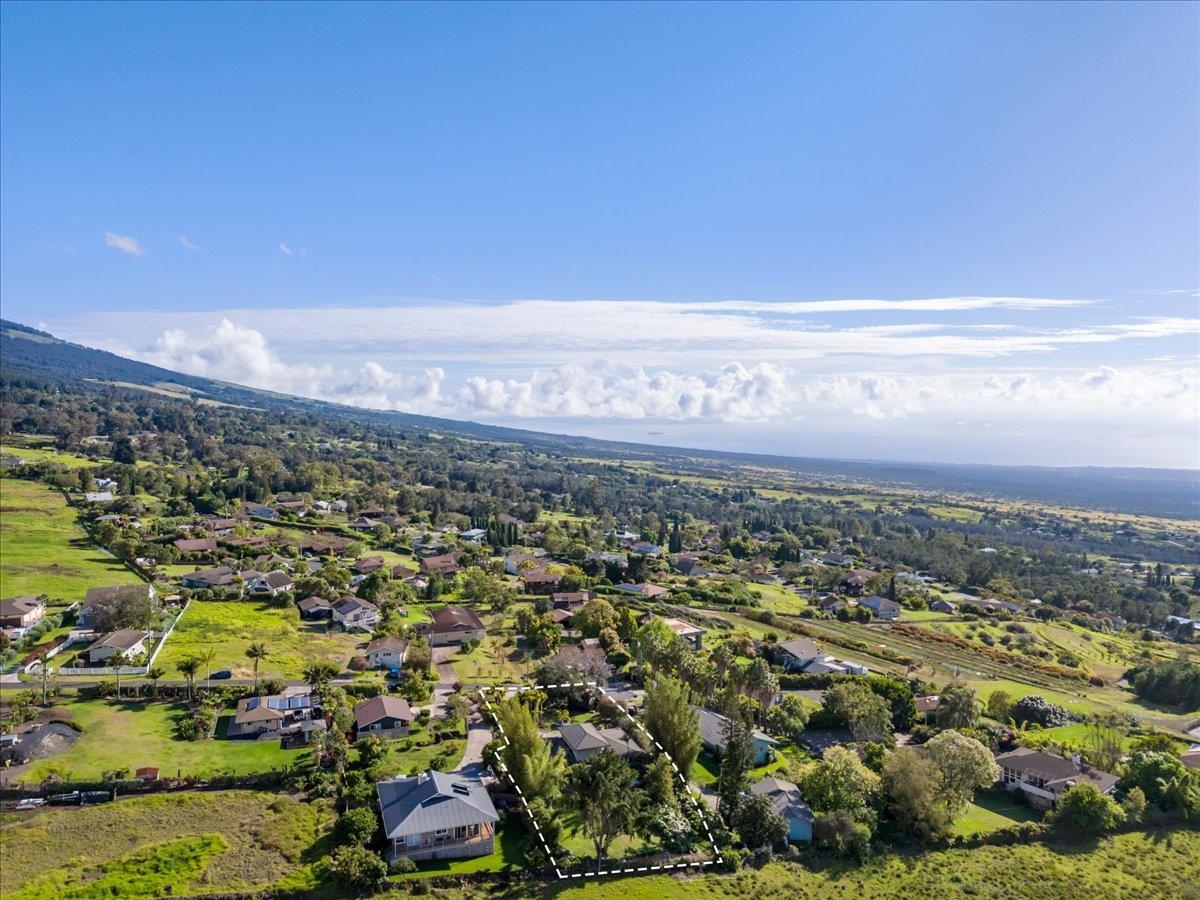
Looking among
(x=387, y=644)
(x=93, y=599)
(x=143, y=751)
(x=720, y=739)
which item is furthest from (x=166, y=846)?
(x=93, y=599)

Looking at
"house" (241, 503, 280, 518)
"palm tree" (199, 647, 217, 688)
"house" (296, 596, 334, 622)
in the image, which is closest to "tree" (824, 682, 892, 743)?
"palm tree" (199, 647, 217, 688)

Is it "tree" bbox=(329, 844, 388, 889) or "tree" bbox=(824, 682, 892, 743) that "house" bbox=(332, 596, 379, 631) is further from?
"tree" bbox=(824, 682, 892, 743)

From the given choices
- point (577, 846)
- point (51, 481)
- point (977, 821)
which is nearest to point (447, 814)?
point (577, 846)

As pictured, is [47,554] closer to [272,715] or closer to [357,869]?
[272,715]

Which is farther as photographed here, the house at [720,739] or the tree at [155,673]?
the tree at [155,673]

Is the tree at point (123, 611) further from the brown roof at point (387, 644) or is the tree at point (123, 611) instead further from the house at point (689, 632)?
the house at point (689, 632)

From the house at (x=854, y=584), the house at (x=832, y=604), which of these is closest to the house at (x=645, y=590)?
the house at (x=832, y=604)
